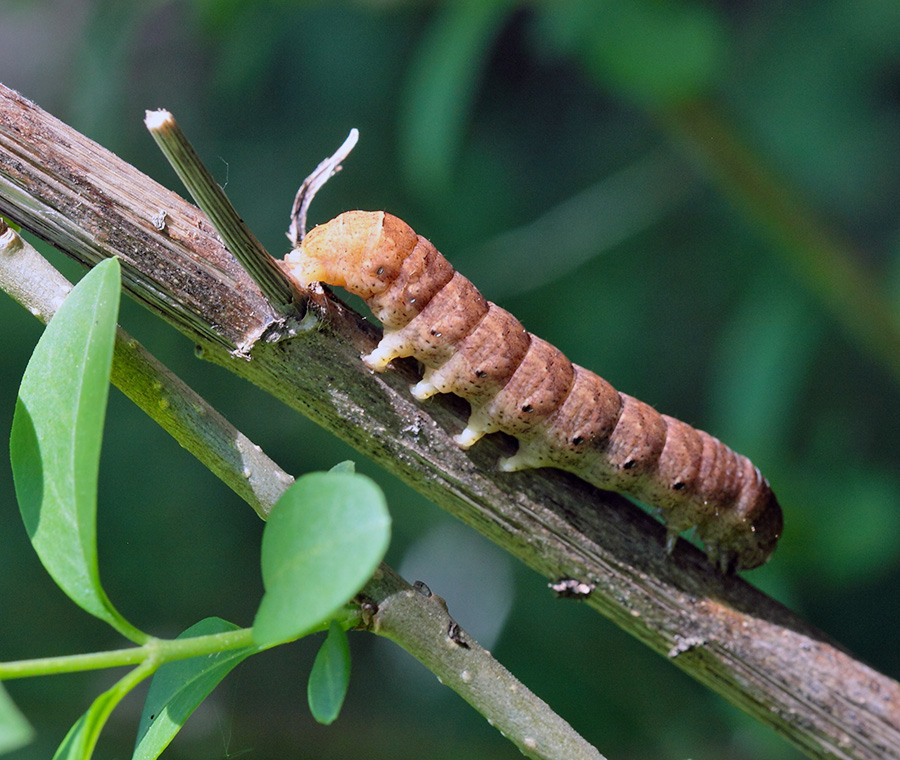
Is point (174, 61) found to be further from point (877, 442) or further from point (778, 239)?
point (877, 442)

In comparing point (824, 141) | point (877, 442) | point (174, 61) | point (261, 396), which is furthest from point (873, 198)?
point (174, 61)

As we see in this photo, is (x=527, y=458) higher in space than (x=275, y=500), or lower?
higher

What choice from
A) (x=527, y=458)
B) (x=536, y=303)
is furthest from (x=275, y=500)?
(x=536, y=303)

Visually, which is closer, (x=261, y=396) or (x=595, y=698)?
(x=595, y=698)

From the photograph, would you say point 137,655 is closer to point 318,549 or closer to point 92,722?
point 92,722

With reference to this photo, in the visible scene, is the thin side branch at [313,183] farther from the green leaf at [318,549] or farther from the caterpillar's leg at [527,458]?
the green leaf at [318,549]

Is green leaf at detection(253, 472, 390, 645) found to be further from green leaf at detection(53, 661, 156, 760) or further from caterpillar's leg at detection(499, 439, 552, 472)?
caterpillar's leg at detection(499, 439, 552, 472)
